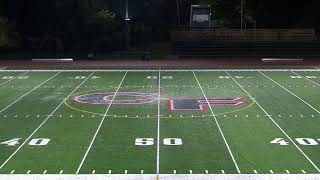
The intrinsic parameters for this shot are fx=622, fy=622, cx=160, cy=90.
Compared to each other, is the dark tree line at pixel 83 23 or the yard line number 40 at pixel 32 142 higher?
the dark tree line at pixel 83 23

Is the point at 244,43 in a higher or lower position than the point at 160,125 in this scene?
higher

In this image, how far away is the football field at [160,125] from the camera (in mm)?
13445

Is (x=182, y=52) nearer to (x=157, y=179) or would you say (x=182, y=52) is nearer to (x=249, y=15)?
(x=249, y=15)

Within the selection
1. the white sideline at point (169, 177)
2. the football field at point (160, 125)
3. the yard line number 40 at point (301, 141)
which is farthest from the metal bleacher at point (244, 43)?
the white sideline at point (169, 177)

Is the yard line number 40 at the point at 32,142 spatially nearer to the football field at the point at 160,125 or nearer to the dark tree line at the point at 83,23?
the football field at the point at 160,125

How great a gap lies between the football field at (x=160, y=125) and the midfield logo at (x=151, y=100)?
35 mm

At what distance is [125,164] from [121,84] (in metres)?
13.6

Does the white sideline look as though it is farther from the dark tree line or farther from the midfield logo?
the dark tree line

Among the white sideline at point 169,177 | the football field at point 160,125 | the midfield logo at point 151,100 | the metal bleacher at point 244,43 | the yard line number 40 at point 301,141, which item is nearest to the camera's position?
the white sideline at point 169,177

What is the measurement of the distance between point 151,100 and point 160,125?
4.62 metres

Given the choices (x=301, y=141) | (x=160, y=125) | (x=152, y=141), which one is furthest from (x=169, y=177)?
(x=160, y=125)

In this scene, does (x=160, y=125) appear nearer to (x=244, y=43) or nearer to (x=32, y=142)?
(x=32, y=142)

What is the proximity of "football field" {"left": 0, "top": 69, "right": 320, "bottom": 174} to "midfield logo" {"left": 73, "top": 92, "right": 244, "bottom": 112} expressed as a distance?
0.04m

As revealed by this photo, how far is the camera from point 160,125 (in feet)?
57.9
